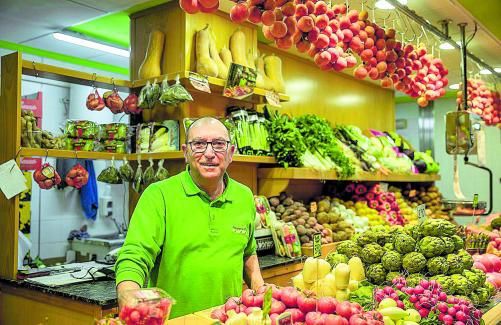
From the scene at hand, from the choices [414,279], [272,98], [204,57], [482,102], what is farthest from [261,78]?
[482,102]

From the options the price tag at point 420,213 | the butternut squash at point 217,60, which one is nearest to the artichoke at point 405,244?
the price tag at point 420,213

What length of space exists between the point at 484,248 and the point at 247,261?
2.49 metres

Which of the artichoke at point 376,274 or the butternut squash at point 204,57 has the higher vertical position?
the butternut squash at point 204,57

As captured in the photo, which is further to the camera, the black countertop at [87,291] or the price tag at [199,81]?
the price tag at [199,81]

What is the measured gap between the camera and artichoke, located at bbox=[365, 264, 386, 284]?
296cm

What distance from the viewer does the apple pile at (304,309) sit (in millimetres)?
1894

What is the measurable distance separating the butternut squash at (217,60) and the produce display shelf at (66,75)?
0.78 meters

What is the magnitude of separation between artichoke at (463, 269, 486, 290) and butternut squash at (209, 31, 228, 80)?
2564mm

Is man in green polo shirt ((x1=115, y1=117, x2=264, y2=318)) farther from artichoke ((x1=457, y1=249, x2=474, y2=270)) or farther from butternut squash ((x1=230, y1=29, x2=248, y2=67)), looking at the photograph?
butternut squash ((x1=230, y1=29, x2=248, y2=67))

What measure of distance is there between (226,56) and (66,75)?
1471mm

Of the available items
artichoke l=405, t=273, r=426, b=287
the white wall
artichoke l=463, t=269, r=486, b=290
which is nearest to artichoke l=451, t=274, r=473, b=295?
artichoke l=463, t=269, r=486, b=290

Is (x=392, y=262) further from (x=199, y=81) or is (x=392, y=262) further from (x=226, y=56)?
(x=226, y=56)

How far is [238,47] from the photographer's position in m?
4.82

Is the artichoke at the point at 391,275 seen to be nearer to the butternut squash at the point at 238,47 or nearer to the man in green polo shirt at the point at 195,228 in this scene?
the man in green polo shirt at the point at 195,228
